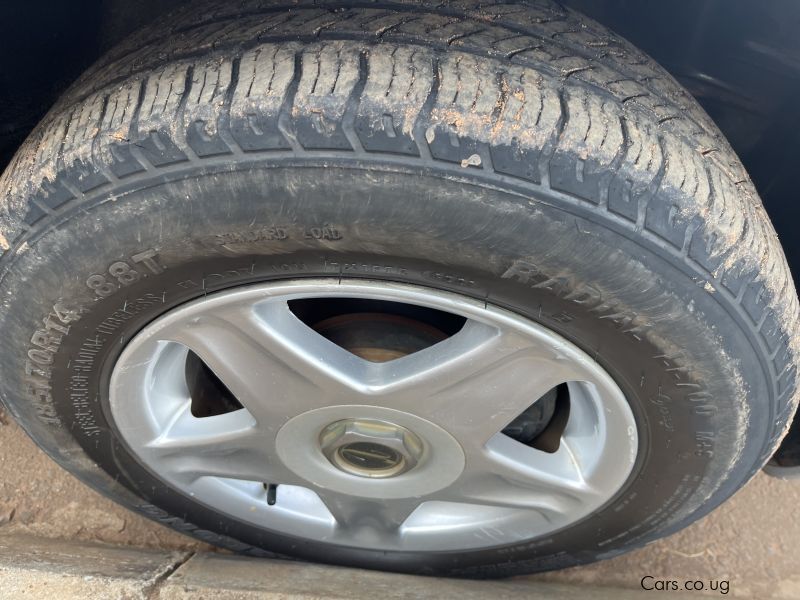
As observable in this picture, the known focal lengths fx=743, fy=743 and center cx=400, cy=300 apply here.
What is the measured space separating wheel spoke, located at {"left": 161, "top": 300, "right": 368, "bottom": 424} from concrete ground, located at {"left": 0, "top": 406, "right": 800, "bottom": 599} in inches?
37.1

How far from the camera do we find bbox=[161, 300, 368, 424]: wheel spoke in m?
1.46

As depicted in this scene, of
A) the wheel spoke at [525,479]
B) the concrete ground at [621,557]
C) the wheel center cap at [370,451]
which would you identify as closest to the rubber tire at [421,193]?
the wheel spoke at [525,479]

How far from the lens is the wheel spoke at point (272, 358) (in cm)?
146

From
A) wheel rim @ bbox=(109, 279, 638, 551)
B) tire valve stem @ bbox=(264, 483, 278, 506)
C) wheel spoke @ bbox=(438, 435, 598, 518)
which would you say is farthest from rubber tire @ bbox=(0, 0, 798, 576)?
tire valve stem @ bbox=(264, 483, 278, 506)

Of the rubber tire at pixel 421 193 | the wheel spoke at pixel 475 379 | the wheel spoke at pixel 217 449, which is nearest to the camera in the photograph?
the rubber tire at pixel 421 193

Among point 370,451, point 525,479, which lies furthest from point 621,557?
point 370,451

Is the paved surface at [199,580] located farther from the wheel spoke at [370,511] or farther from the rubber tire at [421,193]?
the rubber tire at [421,193]

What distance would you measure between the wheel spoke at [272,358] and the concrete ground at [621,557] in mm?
943

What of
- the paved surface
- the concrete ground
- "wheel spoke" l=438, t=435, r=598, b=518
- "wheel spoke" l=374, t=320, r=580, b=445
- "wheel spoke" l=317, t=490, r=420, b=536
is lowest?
the concrete ground

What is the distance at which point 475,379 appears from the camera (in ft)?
4.94

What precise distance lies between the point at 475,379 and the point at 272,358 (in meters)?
0.42

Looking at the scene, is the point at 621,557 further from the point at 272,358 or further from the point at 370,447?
the point at 272,358

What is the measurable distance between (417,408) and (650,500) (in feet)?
2.01

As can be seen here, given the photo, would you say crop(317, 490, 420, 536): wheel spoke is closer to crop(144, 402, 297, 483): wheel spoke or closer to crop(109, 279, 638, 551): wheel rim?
crop(109, 279, 638, 551): wheel rim
